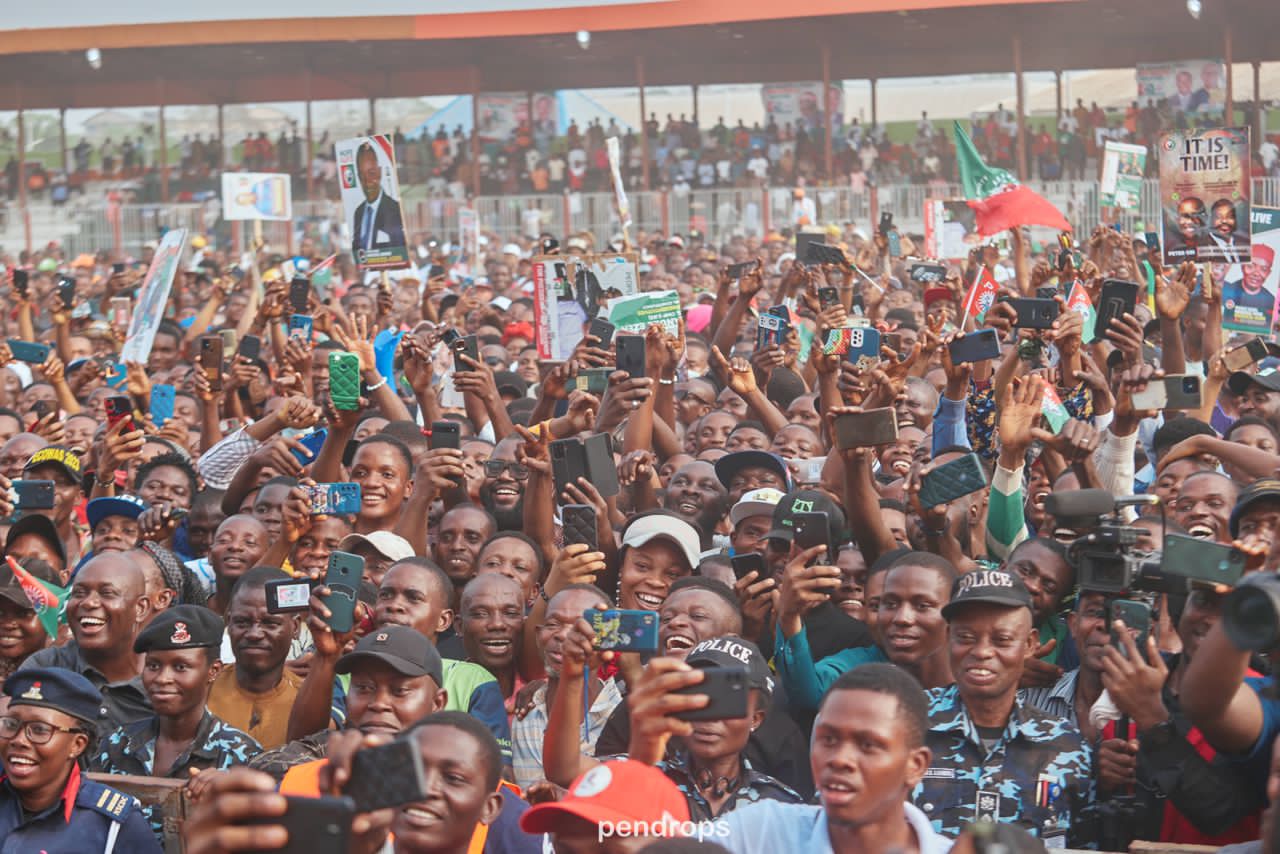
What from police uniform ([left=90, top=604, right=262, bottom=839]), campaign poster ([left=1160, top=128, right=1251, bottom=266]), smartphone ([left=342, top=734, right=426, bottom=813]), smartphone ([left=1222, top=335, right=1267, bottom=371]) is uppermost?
campaign poster ([left=1160, top=128, right=1251, bottom=266])

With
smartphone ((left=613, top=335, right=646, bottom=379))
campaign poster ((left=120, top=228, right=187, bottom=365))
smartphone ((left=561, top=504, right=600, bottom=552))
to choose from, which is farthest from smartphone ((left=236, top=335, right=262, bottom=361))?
smartphone ((left=561, top=504, right=600, bottom=552))

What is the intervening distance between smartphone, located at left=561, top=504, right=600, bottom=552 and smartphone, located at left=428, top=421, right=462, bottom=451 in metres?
1.17

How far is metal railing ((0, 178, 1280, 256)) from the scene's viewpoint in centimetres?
1938

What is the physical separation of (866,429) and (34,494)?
3551 millimetres

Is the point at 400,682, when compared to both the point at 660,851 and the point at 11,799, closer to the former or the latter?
the point at 11,799

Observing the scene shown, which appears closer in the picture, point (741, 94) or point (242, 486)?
point (242, 486)

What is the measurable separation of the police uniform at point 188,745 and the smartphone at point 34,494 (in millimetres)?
1856

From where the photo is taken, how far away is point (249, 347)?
9.03 metres

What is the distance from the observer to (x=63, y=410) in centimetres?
1009

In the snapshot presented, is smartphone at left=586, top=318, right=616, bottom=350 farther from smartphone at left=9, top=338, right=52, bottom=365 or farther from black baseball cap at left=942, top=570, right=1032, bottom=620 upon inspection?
smartphone at left=9, top=338, right=52, bottom=365

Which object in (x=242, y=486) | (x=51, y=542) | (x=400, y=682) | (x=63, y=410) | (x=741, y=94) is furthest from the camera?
(x=741, y=94)

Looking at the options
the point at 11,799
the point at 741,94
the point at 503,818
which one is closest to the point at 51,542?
the point at 11,799

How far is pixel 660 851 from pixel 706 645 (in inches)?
64.8

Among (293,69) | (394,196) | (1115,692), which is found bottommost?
(1115,692)
